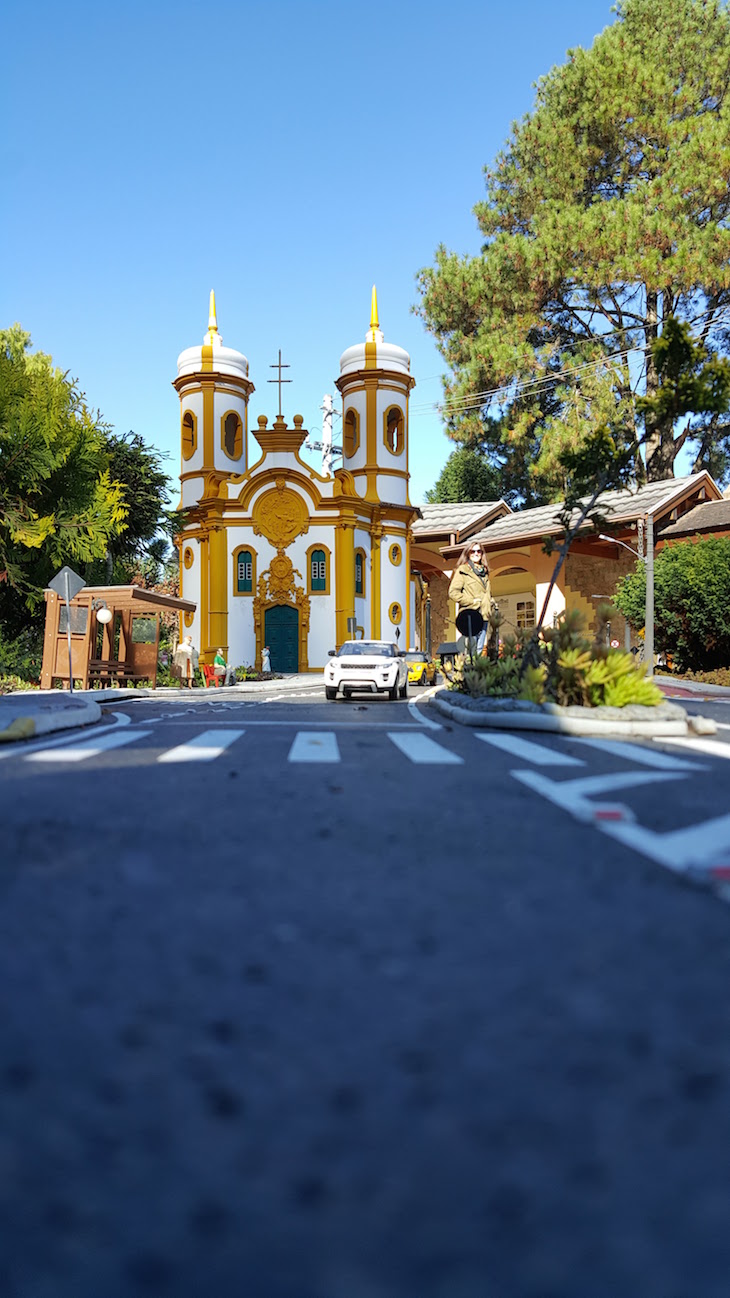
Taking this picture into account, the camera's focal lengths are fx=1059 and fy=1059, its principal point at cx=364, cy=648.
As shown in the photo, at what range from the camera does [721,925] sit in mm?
3617

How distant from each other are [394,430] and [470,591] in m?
31.1

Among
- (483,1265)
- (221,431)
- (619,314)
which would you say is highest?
(619,314)

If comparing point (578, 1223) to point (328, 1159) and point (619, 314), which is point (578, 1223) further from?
point (619, 314)

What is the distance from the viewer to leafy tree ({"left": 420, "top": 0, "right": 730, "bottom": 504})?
1668 inches

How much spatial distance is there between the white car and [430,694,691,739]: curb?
29.1 ft

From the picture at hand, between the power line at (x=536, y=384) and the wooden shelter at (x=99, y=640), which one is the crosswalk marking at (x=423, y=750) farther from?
the power line at (x=536, y=384)

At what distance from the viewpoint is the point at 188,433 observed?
1886 inches

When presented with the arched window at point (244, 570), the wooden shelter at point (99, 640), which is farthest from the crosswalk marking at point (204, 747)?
the arched window at point (244, 570)

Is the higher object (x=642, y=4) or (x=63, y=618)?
(x=642, y=4)

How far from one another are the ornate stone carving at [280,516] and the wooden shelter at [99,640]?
1190 centimetres

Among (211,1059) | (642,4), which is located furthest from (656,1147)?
(642,4)

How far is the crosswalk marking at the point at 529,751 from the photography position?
27.5 feet

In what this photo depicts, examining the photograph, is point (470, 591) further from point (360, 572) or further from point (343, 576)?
point (360, 572)

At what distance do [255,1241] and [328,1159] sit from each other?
24 cm
